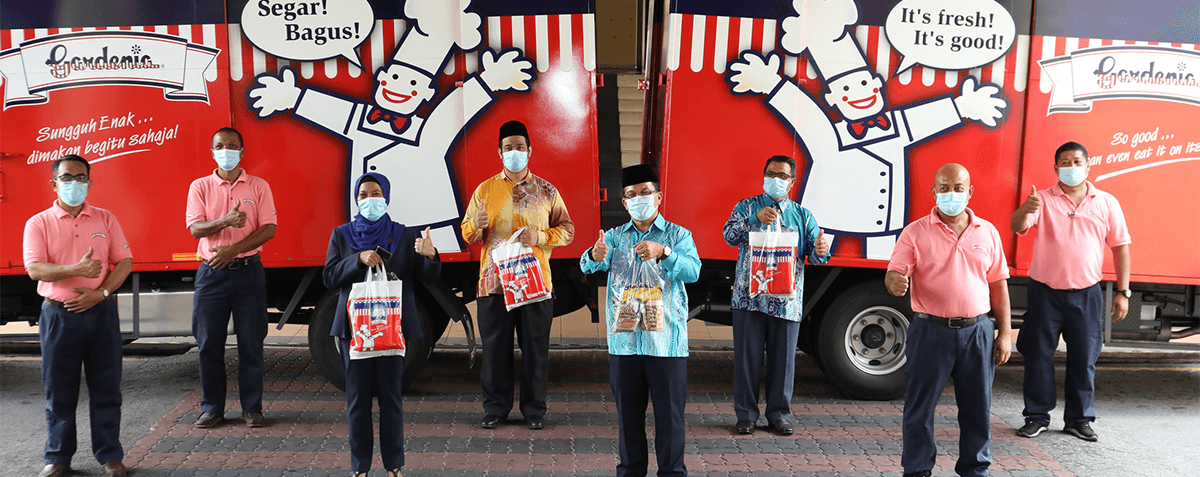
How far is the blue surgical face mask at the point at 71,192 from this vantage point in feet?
14.3

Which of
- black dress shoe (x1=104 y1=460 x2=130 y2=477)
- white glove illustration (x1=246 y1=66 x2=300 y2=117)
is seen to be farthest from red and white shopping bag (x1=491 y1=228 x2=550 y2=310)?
black dress shoe (x1=104 y1=460 x2=130 y2=477)

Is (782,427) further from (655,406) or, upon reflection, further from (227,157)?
(227,157)

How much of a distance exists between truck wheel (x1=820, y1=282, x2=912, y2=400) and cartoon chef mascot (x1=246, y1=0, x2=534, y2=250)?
2804mm

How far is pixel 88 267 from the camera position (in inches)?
168

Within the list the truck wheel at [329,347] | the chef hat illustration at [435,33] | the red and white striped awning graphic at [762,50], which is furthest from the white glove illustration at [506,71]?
the truck wheel at [329,347]

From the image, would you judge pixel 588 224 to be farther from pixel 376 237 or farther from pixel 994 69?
pixel 994 69

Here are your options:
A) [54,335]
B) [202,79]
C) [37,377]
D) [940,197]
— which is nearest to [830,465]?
[940,197]

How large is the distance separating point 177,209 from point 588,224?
9.41 feet

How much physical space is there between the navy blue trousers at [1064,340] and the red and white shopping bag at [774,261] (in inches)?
64.6

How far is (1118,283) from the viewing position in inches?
212

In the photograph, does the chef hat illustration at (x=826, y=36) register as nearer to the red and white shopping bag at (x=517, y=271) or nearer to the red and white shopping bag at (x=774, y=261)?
the red and white shopping bag at (x=774, y=261)

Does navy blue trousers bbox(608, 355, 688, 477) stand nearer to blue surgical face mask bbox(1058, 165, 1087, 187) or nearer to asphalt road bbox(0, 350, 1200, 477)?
asphalt road bbox(0, 350, 1200, 477)

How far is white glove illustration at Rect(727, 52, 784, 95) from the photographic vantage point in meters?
5.62

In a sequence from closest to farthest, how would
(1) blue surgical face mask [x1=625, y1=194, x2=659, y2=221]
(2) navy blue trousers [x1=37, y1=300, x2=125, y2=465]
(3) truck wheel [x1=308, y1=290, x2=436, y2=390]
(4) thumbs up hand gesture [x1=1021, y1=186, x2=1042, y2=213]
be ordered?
1. (1) blue surgical face mask [x1=625, y1=194, x2=659, y2=221]
2. (2) navy blue trousers [x1=37, y1=300, x2=125, y2=465]
3. (4) thumbs up hand gesture [x1=1021, y1=186, x2=1042, y2=213]
4. (3) truck wheel [x1=308, y1=290, x2=436, y2=390]
